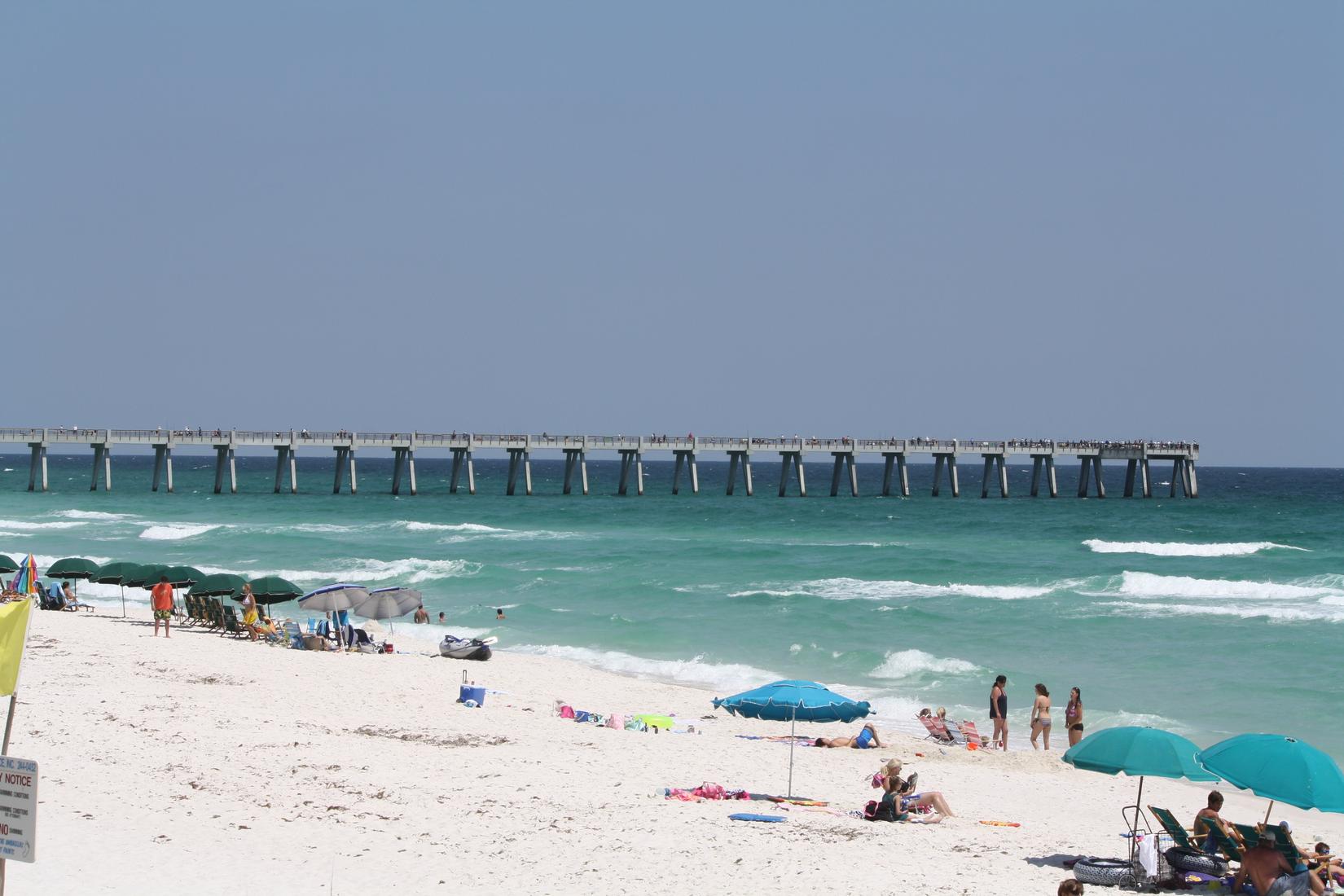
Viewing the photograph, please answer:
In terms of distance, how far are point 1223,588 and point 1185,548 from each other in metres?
12.5

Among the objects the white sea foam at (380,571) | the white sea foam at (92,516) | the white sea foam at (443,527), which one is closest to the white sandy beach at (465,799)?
the white sea foam at (380,571)

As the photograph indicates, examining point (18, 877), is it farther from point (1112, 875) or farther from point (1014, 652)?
point (1014, 652)

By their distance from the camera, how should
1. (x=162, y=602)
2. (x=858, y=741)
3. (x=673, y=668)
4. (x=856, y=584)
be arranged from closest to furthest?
(x=858, y=741)
(x=673, y=668)
(x=162, y=602)
(x=856, y=584)

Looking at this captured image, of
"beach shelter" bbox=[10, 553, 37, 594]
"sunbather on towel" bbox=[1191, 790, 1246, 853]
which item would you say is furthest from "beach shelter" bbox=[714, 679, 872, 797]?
"beach shelter" bbox=[10, 553, 37, 594]

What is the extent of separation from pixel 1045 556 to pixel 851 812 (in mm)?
29071

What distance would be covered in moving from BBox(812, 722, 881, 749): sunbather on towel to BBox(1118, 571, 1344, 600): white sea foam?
16.4 m

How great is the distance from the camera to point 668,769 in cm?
1270

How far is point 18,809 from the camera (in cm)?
585

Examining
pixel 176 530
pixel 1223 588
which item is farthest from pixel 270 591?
pixel 176 530

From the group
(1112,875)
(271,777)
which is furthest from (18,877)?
(1112,875)

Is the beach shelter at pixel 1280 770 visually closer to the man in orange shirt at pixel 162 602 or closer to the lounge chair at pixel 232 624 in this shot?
the lounge chair at pixel 232 624

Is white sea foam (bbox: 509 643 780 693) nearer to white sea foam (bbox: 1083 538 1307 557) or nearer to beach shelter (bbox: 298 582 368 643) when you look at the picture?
beach shelter (bbox: 298 582 368 643)

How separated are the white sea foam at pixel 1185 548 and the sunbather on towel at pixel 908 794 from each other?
103 ft

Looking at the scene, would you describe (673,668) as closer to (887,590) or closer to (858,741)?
(858,741)
